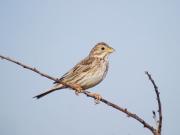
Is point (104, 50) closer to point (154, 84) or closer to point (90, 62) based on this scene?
point (90, 62)

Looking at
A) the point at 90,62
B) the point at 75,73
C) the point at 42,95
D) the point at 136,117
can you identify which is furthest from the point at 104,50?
the point at 136,117

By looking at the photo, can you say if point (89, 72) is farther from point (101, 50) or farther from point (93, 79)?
point (101, 50)

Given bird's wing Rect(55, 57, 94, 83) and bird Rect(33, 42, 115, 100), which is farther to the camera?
bird's wing Rect(55, 57, 94, 83)

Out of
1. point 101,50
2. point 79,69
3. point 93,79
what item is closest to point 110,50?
point 101,50

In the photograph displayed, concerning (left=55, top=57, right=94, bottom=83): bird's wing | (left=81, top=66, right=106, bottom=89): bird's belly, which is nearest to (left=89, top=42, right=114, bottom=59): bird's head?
(left=55, top=57, right=94, bottom=83): bird's wing

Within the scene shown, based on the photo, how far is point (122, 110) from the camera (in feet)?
11.3

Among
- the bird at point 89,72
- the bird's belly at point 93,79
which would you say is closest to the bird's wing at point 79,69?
the bird at point 89,72

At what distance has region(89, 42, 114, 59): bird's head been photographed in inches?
427

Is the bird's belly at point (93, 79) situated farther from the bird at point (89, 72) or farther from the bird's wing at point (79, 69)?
the bird's wing at point (79, 69)

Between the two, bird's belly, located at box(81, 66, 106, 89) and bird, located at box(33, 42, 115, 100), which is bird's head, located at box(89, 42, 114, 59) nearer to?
bird, located at box(33, 42, 115, 100)

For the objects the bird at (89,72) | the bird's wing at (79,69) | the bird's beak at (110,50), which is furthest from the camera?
the bird's beak at (110,50)

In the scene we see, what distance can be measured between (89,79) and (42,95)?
1473 mm

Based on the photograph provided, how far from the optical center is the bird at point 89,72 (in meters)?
9.23

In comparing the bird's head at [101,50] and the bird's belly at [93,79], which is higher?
the bird's head at [101,50]
